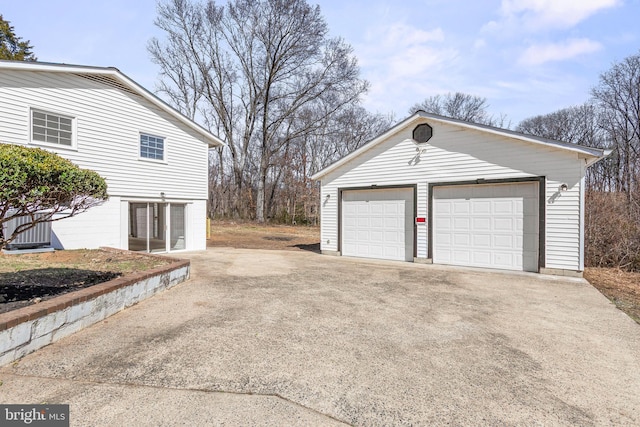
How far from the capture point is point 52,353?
10.3 feet

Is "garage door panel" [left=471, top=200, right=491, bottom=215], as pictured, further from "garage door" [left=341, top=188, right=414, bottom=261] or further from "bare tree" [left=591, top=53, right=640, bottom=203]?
"bare tree" [left=591, top=53, right=640, bottom=203]

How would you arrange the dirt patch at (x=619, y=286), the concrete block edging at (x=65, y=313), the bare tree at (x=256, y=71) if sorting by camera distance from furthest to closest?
the bare tree at (x=256, y=71) < the dirt patch at (x=619, y=286) < the concrete block edging at (x=65, y=313)

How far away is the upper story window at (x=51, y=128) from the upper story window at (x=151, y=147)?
1.94m

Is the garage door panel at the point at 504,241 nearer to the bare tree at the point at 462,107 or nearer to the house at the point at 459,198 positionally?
the house at the point at 459,198

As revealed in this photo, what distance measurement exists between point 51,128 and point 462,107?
3089cm

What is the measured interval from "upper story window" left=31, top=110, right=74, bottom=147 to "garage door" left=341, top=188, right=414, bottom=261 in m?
8.18

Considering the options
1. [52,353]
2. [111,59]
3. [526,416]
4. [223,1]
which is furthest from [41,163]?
[223,1]

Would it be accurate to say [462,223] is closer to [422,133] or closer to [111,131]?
[422,133]

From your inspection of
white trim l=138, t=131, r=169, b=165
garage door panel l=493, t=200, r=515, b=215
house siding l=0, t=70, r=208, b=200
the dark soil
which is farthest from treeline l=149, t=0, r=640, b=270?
the dark soil

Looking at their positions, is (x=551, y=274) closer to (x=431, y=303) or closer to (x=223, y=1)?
(x=431, y=303)

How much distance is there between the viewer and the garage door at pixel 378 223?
9719 millimetres

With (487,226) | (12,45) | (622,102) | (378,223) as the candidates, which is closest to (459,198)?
(487,226)

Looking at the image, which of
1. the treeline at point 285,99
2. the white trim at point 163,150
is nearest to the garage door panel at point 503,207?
the white trim at point 163,150

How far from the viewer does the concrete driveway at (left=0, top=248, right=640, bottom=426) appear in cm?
231
